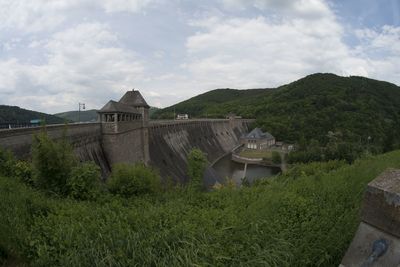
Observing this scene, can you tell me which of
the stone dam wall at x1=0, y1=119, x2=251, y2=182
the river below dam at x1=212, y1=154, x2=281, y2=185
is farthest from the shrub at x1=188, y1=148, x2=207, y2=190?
the river below dam at x1=212, y1=154, x2=281, y2=185

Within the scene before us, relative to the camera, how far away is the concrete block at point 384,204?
11.5 feet

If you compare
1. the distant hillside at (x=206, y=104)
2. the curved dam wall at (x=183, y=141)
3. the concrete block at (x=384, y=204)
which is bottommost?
the curved dam wall at (x=183, y=141)

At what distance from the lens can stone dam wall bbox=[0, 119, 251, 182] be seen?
15913 mm

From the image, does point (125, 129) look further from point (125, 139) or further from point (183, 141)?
point (183, 141)

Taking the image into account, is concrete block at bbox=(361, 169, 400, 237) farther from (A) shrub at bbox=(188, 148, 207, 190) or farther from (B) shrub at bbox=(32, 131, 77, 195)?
(A) shrub at bbox=(188, 148, 207, 190)

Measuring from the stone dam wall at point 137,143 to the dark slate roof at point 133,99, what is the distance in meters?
2.50

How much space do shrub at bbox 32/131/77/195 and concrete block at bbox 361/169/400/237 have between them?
8.59 metres

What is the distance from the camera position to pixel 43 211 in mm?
6922

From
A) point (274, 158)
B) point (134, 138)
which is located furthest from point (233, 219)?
point (274, 158)

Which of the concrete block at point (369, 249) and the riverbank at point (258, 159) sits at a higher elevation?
the concrete block at point (369, 249)

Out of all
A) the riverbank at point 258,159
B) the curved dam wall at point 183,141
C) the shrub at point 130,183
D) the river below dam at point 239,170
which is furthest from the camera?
the riverbank at point 258,159

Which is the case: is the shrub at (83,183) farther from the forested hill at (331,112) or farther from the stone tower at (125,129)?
the forested hill at (331,112)

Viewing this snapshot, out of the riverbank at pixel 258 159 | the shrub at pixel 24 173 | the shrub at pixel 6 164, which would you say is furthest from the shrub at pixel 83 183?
the riverbank at pixel 258 159

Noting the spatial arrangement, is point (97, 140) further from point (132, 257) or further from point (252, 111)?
point (252, 111)
